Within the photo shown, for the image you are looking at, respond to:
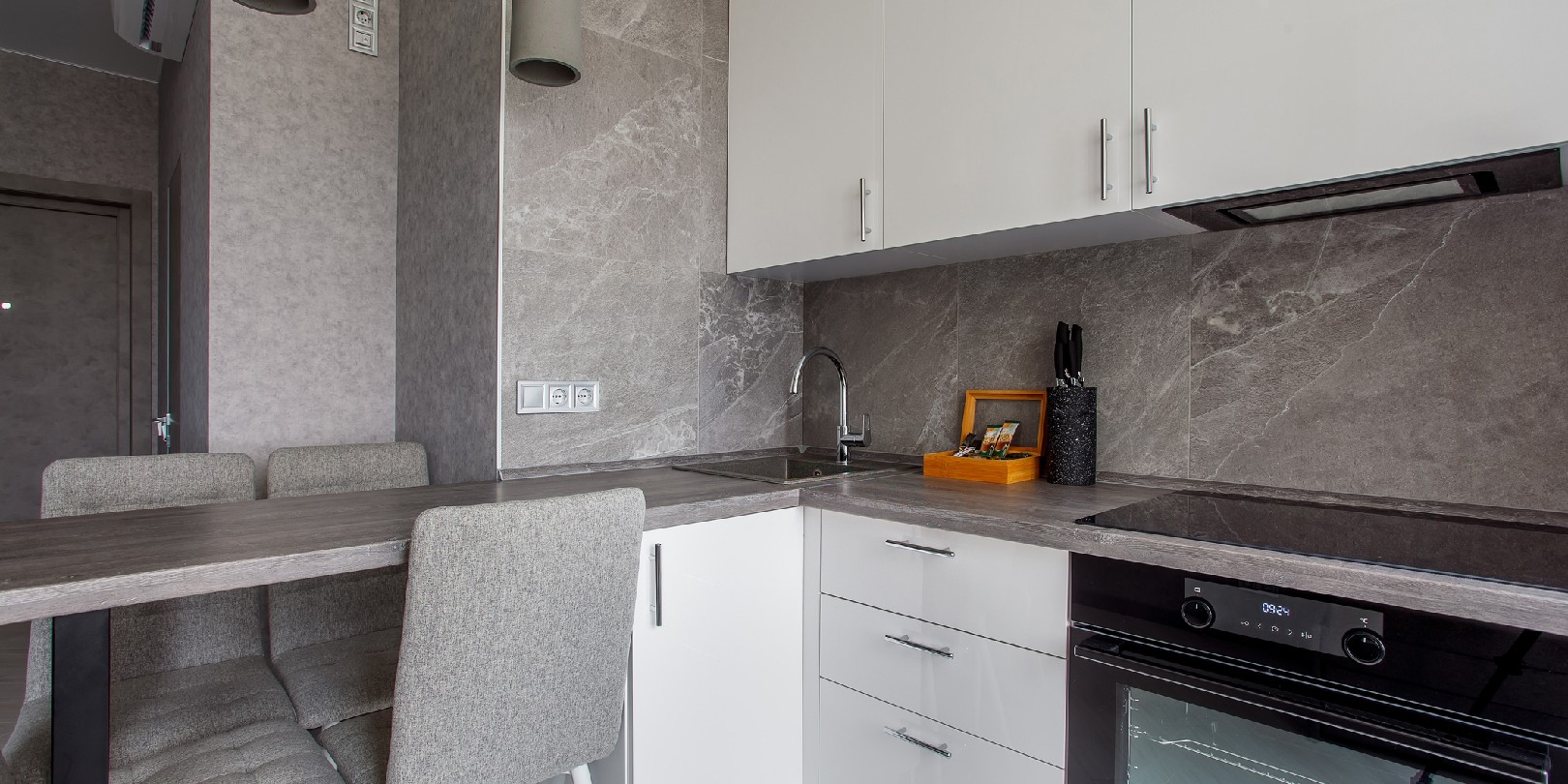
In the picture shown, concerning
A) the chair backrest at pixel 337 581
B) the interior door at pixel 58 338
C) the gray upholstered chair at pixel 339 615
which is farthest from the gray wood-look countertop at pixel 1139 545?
the interior door at pixel 58 338

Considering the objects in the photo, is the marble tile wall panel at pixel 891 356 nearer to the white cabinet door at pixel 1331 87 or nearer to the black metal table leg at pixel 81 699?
the white cabinet door at pixel 1331 87

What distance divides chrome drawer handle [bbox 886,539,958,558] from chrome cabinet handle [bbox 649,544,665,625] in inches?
18.1

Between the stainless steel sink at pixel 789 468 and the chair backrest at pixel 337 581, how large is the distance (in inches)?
31.7

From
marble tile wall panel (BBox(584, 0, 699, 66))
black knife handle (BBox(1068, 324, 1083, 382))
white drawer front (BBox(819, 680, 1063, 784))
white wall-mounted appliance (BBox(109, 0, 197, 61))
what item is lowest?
white drawer front (BBox(819, 680, 1063, 784))

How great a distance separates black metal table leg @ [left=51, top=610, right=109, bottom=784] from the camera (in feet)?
3.02

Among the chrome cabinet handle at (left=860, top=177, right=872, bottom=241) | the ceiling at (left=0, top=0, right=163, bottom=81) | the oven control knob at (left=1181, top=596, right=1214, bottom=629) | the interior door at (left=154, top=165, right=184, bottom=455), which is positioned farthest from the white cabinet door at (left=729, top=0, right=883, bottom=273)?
A: the ceiling at (left=0, top=0, right=163, bottom=81)

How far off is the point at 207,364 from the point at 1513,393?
3165 millimetres

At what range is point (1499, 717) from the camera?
89 centimetres

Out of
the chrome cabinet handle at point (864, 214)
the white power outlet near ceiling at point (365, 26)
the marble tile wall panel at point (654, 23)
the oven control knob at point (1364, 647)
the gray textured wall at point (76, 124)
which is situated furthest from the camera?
the gray textured wall at point (76, 124)

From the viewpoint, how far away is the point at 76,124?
3.53m

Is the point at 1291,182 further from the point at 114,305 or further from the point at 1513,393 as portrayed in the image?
the point at 114,305

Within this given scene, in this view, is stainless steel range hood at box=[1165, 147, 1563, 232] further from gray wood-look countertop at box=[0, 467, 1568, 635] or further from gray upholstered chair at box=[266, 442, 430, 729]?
gray upholstered chair at box=[266, 442, 430, 729]

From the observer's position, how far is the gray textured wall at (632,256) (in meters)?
1.89

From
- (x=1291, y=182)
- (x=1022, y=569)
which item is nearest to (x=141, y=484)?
(x=1022, y=569)
